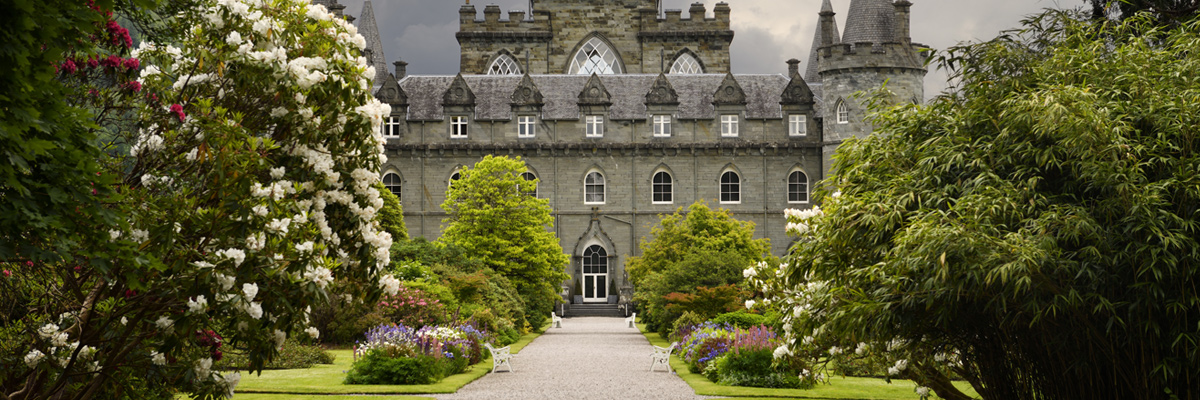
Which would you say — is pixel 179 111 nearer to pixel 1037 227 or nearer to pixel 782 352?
pixel 1037 227

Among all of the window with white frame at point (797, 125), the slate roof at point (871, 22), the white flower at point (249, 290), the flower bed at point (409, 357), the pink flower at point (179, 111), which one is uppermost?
the slate roof at point (871, 22)

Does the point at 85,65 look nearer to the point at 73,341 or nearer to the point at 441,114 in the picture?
the point at 73,341

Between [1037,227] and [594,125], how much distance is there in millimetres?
40676

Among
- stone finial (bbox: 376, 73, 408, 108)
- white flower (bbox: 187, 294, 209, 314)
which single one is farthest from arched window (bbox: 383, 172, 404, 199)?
white flower (bbox: 187, 294, 209, 314)

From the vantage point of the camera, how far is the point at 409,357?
17891 millimetres

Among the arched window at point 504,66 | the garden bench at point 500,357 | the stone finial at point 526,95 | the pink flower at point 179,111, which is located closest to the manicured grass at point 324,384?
the garden bench at point 500,357

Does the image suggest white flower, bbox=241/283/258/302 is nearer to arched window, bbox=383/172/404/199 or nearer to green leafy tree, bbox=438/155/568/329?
green leafy tree, bbox=438/155/568/329

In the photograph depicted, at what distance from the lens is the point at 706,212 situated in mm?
39312

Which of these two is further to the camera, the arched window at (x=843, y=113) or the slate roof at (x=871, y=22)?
the arched window at (x=843, y=113)

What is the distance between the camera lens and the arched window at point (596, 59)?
185 feet

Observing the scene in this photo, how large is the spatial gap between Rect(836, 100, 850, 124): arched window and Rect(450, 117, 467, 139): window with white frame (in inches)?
679

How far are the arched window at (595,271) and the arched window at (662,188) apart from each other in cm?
357

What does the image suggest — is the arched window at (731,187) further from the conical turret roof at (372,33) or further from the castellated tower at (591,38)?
the conical turret roof at (372,33)

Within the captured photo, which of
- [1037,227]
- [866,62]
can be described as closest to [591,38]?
[866,62]
